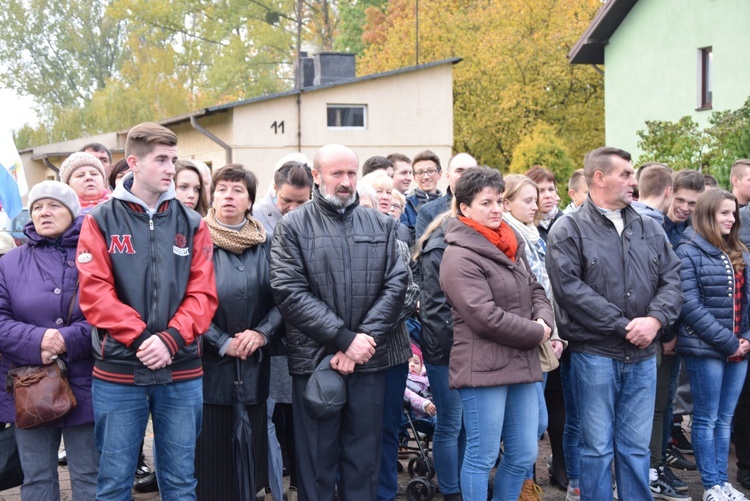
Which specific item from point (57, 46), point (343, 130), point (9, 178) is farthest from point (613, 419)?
point (57, 46)

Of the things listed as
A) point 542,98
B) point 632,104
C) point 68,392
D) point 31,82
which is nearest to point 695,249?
point 68,392

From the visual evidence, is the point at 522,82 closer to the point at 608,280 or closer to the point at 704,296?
the point at 704,296

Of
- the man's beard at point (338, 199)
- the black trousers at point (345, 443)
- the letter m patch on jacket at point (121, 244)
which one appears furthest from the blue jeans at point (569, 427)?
the letter m patch on jacket at point (121, 244)

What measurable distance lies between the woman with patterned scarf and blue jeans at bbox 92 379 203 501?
399mm

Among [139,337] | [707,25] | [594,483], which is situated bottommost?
[594,483]

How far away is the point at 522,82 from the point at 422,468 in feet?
100

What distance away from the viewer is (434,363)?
584cm

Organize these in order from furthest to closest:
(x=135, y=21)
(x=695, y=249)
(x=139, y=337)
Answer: (x=135, y=21) < (x=695, y=249) < (x=139, y=337)

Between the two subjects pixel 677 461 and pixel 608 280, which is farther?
pixel 677 461

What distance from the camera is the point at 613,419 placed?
561cm

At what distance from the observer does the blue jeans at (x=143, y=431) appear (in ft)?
15.3

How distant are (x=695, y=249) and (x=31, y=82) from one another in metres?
52.9

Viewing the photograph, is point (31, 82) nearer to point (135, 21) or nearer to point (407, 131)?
point (135, 21)

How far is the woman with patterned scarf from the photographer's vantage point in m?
5.32
